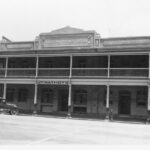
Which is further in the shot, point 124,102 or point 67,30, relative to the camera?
point 67,30

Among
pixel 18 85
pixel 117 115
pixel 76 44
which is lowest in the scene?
pixel 117 115

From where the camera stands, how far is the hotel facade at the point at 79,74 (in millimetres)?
26828

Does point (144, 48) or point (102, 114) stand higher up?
point (144, 48)

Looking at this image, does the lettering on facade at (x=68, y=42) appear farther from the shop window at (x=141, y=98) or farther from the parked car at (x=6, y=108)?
the parked car at (x=6, y=108)

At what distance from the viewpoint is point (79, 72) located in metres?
28.2

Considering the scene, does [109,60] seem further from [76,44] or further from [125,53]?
[76,44]

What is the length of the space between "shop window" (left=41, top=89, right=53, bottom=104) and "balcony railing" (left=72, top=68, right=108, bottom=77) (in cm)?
395

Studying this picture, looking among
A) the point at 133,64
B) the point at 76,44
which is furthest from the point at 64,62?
the point at 133,64

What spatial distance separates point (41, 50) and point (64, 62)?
2697 millimetres

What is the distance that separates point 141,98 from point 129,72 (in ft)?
8.88

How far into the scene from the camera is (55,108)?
3070 centimetres

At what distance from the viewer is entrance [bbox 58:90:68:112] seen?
101 ft

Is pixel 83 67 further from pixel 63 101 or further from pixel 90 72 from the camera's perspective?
pixel 63 101

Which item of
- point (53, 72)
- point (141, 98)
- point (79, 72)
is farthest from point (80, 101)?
point (141, 98)
